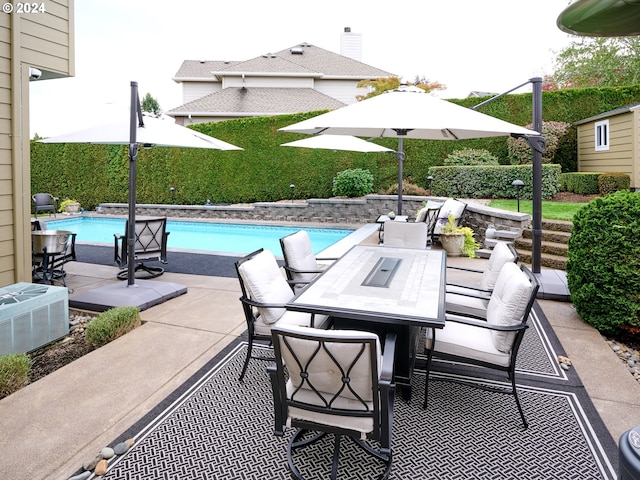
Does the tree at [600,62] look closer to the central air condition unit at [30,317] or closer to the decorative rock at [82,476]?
the central air condition unit at [30,317]

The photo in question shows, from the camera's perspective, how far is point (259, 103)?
24016mm

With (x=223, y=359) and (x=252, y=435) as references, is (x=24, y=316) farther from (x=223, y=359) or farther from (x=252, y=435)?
(x=252, y=435)

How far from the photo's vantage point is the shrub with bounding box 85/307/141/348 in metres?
4.14

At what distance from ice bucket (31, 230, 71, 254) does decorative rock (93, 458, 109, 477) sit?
444 cm

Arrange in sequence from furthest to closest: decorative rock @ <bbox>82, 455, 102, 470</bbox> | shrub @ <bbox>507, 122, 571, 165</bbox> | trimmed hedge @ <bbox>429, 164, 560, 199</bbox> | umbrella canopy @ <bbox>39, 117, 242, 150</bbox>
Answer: shrub @ <bbox>507, 122, 571, 165</bbox>
trimmed hedge @ <bbox>429, 164, 560, 199</bbox>
umbrella canopy @ <bbox>39, 117, 242, 150</bbox>
decorative rock @ <bbox>82, 455, 102, 470</bbox>

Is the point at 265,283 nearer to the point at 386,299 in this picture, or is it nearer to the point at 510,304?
the point at 386,299

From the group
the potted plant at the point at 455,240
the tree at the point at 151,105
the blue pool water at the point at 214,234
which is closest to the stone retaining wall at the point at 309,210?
the blue pool water at the point at 214,234

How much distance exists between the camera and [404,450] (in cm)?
256

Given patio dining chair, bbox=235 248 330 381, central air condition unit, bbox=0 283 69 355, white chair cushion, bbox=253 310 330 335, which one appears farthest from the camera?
central air condition unit, bbox=0 283 69 355

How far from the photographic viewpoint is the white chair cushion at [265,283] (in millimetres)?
3270

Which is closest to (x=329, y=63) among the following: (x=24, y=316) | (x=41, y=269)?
(x=41, y=269)

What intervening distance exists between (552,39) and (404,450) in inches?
1090

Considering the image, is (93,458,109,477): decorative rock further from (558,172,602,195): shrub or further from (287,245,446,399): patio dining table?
(558,172,602,195): shrub

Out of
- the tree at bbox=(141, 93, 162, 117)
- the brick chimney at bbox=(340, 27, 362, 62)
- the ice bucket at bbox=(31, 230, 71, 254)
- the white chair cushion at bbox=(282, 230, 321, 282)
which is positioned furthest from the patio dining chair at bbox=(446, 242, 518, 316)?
the tree at bbox=(141, 93, 162, 117)
